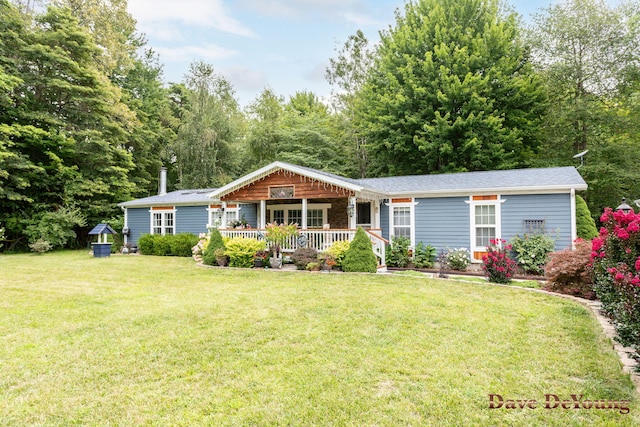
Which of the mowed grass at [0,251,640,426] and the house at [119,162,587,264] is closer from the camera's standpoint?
the mowed grass at [0,251,640,426]

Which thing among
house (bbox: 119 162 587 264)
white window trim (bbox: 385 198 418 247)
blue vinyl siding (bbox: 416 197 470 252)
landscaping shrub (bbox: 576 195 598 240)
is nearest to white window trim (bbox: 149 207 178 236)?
house (bbox: 119 162 587 264)

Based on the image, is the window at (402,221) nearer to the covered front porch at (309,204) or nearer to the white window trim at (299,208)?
the covered front porch at (309,204)

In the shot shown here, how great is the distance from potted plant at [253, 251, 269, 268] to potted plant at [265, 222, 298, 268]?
0.25 metres

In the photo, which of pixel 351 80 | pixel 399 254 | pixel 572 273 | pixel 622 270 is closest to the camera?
pixel 622 270

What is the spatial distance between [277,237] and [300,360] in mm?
7330

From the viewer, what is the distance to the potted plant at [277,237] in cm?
1084

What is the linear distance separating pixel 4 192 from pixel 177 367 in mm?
18717

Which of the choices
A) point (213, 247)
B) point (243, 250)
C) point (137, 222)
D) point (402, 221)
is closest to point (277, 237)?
point (243, 250)

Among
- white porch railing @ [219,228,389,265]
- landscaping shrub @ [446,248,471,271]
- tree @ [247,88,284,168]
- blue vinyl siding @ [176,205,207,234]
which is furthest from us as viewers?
tree @ [247,88,284,168]

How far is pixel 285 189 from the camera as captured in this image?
11.9 meters

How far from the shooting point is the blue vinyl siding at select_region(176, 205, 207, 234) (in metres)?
16.5

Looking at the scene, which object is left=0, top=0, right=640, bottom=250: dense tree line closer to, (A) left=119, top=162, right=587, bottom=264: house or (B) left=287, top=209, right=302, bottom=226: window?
(A) left=119, top=162, right=587, bottom=264: house

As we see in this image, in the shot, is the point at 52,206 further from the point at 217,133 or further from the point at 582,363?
the point at 582,363

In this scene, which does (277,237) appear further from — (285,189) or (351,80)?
(351,80)
